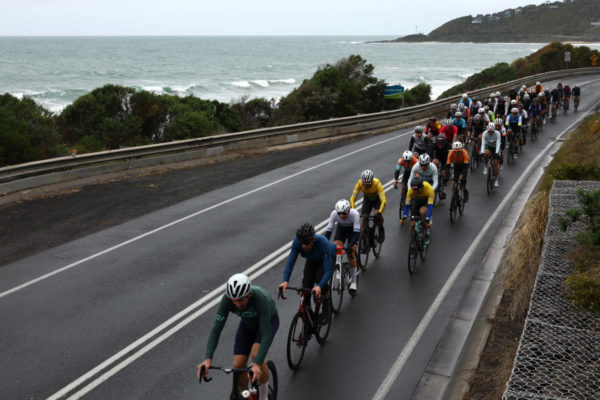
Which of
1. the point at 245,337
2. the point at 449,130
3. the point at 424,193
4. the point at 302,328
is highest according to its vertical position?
the point at 449,130

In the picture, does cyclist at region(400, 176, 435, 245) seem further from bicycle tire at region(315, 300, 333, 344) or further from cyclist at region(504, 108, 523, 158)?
cyclist at region(504, 108, 523, 158)

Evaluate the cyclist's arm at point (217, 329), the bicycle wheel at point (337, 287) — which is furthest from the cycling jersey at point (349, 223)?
the cyclist's arm at point (217, 329)

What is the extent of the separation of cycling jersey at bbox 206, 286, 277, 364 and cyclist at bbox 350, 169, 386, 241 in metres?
5.07

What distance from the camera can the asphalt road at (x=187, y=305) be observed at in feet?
24.1

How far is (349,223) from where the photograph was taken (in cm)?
955

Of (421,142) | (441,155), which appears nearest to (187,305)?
(421,142)

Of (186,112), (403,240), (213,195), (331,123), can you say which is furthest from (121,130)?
(403,240)

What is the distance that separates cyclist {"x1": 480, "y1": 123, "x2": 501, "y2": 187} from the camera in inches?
678

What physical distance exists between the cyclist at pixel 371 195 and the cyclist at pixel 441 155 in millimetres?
5411

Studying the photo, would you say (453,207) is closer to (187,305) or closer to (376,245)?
(376,245)

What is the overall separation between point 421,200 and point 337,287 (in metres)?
3.42

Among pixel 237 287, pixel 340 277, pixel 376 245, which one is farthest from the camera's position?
pixel 376 245

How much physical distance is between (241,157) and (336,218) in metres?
13.9

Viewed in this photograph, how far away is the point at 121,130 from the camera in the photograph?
27141 mm
